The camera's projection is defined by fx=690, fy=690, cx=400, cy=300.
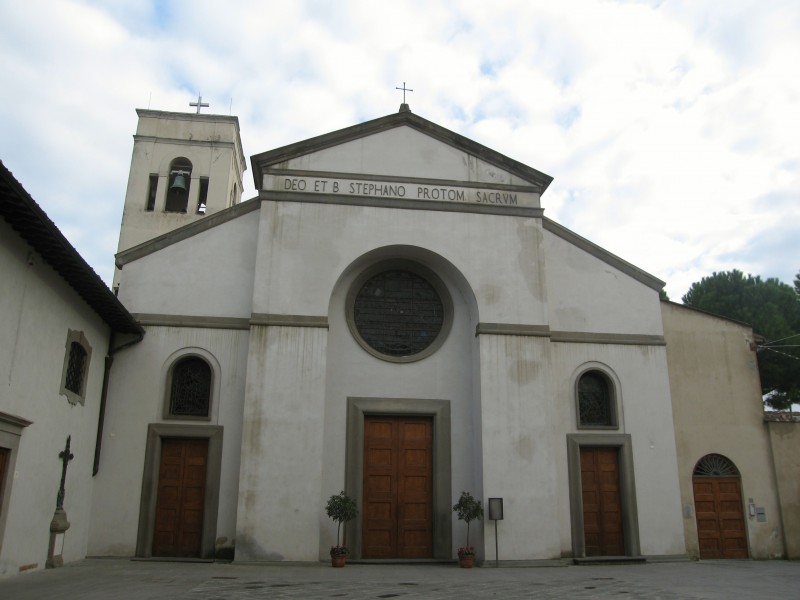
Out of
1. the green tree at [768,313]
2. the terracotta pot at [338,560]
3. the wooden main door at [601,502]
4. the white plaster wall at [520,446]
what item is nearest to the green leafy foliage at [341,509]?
the terracotta pot at [338,560]

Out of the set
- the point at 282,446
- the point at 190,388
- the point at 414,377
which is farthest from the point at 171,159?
the point at 282,446

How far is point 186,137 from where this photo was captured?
25359mm

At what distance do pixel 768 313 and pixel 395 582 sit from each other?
2217 cm

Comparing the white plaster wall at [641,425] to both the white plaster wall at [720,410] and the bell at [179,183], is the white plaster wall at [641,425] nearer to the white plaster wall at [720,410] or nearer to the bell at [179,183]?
the white plaster wall at [720,410]

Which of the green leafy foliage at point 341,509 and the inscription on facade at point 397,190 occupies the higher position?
the inscription on facade at point 397,190

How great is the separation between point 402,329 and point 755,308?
18.9 meters

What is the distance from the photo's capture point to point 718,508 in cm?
1623

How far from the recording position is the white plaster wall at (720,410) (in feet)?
53.2

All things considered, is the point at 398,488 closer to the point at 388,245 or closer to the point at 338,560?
the point at 338,560

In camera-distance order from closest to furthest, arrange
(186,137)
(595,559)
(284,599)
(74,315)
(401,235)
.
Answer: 1. (284,599)
2. (74,315)
3. (595,559)
4. (401,235)
5. (186,137)

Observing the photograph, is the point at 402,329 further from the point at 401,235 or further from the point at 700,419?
the point at 700,419

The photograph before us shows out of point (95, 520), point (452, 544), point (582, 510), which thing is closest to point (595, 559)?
point (582, 510)

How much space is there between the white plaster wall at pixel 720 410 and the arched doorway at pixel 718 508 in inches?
6.1

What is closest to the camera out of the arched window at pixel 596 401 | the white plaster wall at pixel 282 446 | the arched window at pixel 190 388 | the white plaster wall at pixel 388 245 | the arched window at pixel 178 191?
the white plaster wall at pixel 282 446
